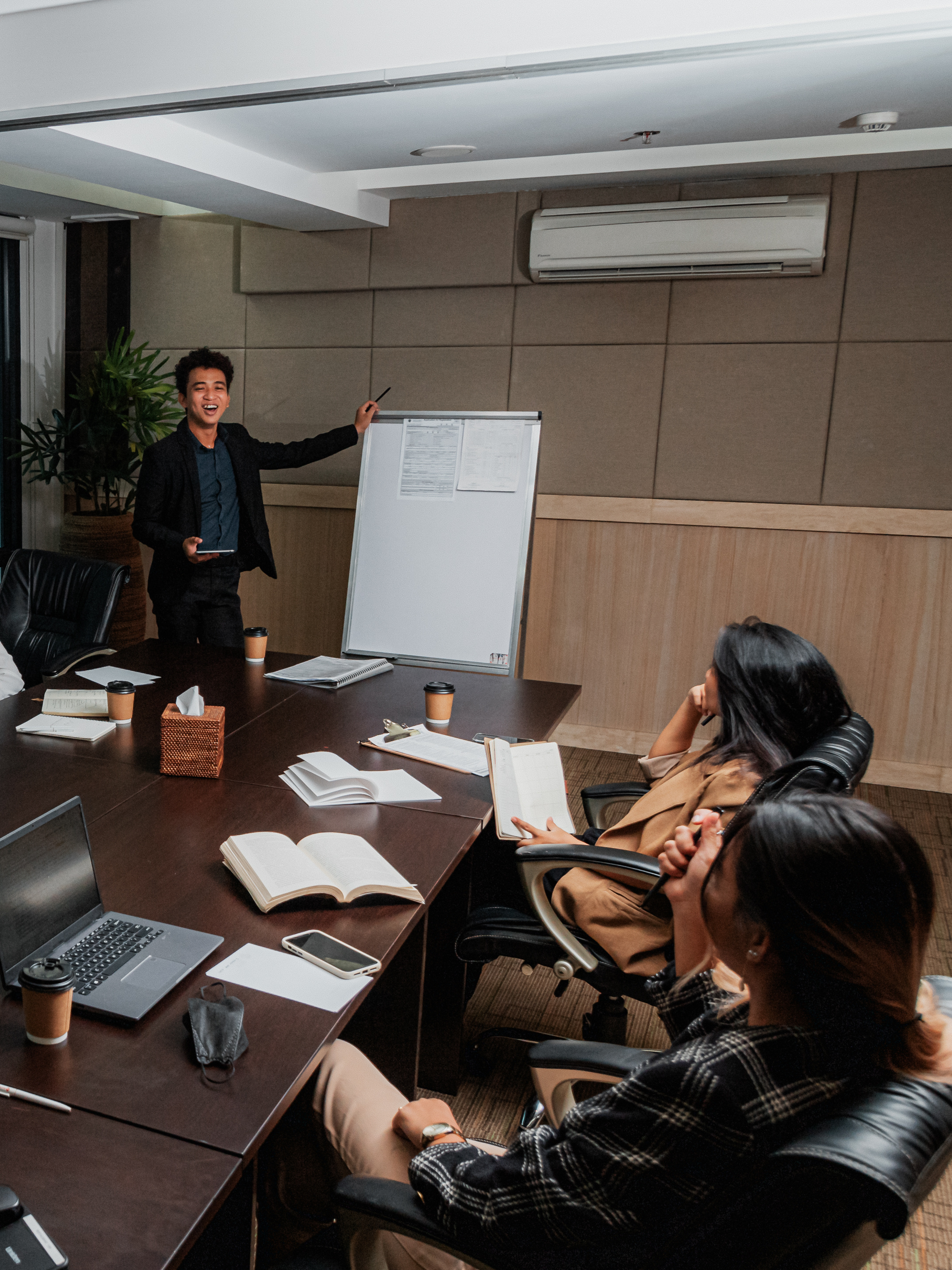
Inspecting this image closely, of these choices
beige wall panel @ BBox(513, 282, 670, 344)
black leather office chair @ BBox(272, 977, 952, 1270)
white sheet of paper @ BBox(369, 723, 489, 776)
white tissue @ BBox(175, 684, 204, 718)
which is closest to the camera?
black leather office chair @ BBox(272, 977, 952, 1270)

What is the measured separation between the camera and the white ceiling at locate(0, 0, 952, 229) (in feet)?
8.07

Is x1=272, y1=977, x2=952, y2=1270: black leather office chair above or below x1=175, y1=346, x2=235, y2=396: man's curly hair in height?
below

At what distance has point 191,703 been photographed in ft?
7.35

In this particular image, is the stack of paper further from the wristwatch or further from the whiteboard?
the whiteboard

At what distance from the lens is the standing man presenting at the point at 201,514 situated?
12.9 feet

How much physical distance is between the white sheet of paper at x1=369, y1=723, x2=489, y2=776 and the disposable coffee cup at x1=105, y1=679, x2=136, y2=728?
67 cm

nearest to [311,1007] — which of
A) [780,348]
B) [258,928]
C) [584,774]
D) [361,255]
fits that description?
[258,928]

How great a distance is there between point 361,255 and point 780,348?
2237 millimetres

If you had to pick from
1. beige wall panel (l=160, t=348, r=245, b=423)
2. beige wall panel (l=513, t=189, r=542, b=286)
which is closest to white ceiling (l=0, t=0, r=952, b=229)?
beige wall panel (l=513, t=189, r=542, b=286)

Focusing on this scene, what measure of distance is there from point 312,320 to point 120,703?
129 inches

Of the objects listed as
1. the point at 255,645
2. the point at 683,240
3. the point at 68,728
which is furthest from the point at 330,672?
the point at 683,240

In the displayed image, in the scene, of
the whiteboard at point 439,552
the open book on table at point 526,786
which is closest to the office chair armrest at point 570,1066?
the open book on table at point 526,786

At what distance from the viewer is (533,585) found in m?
4.97

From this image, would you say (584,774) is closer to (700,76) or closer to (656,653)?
(656,653)
